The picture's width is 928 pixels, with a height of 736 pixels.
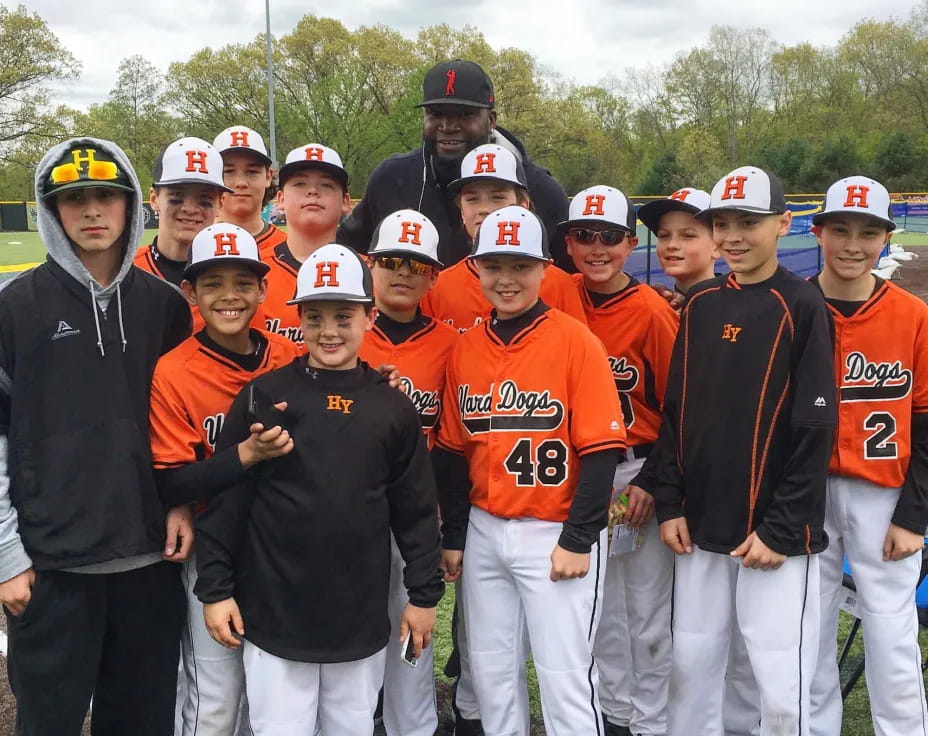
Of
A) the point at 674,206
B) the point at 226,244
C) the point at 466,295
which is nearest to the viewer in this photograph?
the point at 226,244

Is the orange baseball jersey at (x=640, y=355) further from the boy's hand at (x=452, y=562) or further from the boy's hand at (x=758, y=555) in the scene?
the boy's hand at (x=452, y=562)

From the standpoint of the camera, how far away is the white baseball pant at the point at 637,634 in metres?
3.27

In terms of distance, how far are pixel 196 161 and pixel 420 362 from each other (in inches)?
48.0

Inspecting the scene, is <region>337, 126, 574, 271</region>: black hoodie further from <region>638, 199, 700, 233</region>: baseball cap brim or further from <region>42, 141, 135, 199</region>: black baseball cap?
<region>42, 141, 135, 199</region>: black baseball cap

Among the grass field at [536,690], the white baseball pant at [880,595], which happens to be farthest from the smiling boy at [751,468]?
the grass field at [536,690]

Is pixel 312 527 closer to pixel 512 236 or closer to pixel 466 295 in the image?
pixel 512 236

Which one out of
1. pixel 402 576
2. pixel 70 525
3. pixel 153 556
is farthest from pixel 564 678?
pixel 70 525

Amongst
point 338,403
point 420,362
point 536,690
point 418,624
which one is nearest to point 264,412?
point 338,403

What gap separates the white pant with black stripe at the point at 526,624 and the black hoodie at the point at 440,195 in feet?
5.20

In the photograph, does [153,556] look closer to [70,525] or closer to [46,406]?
[70,525]

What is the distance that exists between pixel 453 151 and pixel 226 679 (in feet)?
8.33

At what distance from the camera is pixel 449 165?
394 centimetres

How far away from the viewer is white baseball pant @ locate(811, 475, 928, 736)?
2904 millimetres

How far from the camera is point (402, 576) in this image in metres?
2.90
